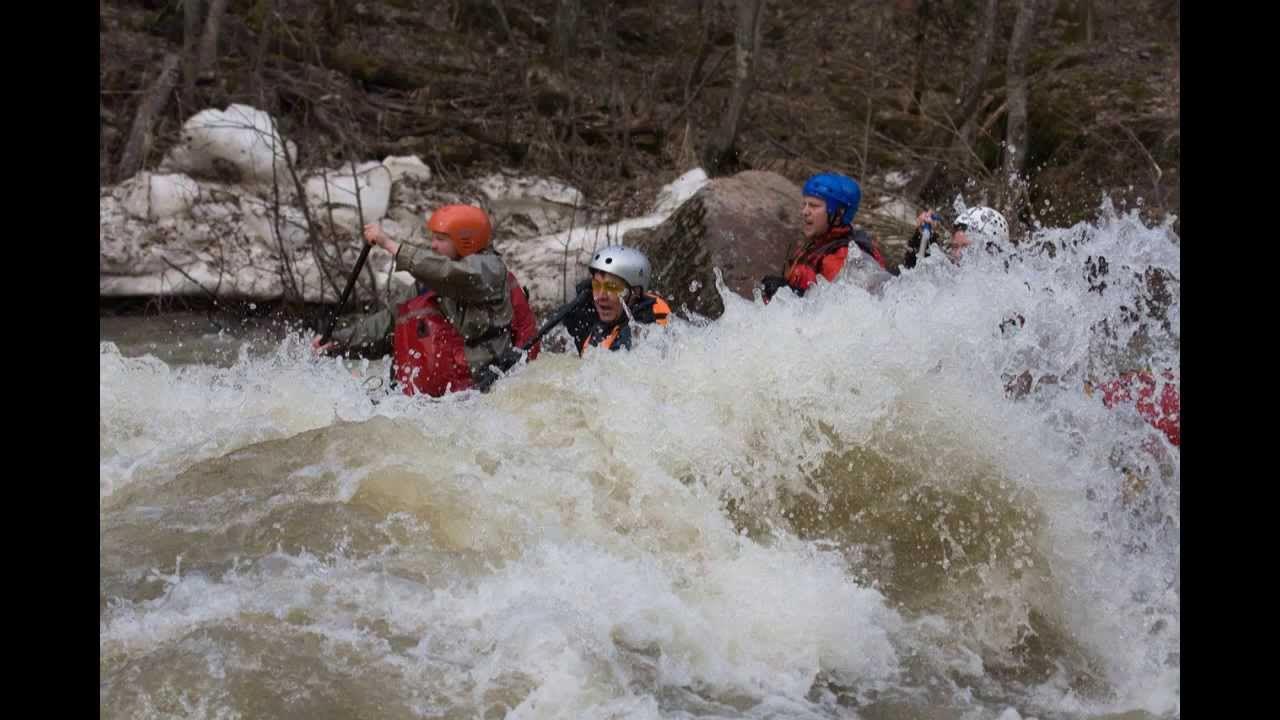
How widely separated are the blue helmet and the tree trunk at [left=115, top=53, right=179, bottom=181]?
25.7ft

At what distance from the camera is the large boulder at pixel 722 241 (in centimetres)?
905

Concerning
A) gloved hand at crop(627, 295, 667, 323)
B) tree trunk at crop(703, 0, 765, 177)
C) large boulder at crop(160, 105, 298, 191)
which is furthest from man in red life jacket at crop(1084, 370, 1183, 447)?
tree trunk at crop(703, 0, 765, 177)

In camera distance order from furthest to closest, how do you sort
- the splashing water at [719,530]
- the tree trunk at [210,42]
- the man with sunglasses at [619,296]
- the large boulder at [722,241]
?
the tree trunk at [210,42] < the large boulder at [722,241] < the man with sunglasses at [619,296] < the splashing water at [719,530]

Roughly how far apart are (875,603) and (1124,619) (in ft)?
3.00

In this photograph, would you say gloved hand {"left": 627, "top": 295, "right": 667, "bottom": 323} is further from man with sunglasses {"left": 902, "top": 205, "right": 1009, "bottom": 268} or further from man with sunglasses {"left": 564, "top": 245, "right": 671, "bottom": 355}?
man with sunglasses {"left": 902, "top": 205, "right": 1009, "bottom": 268}

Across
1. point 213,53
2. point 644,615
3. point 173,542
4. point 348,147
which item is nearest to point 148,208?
point 348,147

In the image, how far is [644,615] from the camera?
14.0 ft

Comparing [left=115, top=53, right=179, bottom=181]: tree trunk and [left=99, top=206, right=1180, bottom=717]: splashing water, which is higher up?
[left=99, top=206, right=1180, bottom=717]: splashing water

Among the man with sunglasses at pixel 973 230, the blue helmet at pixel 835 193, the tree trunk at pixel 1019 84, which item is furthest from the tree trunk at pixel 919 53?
the blue helmet at pixel 835 193

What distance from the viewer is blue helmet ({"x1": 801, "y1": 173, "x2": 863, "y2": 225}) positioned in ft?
22.7

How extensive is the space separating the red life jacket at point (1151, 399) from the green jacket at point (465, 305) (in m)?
2.88

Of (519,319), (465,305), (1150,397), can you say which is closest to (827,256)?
(519,319)

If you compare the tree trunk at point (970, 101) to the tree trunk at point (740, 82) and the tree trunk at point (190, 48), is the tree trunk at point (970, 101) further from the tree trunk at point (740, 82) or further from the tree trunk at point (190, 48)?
the tree trunk at point (190, 48)

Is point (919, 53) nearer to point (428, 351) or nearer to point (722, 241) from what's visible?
point (722, 241)
